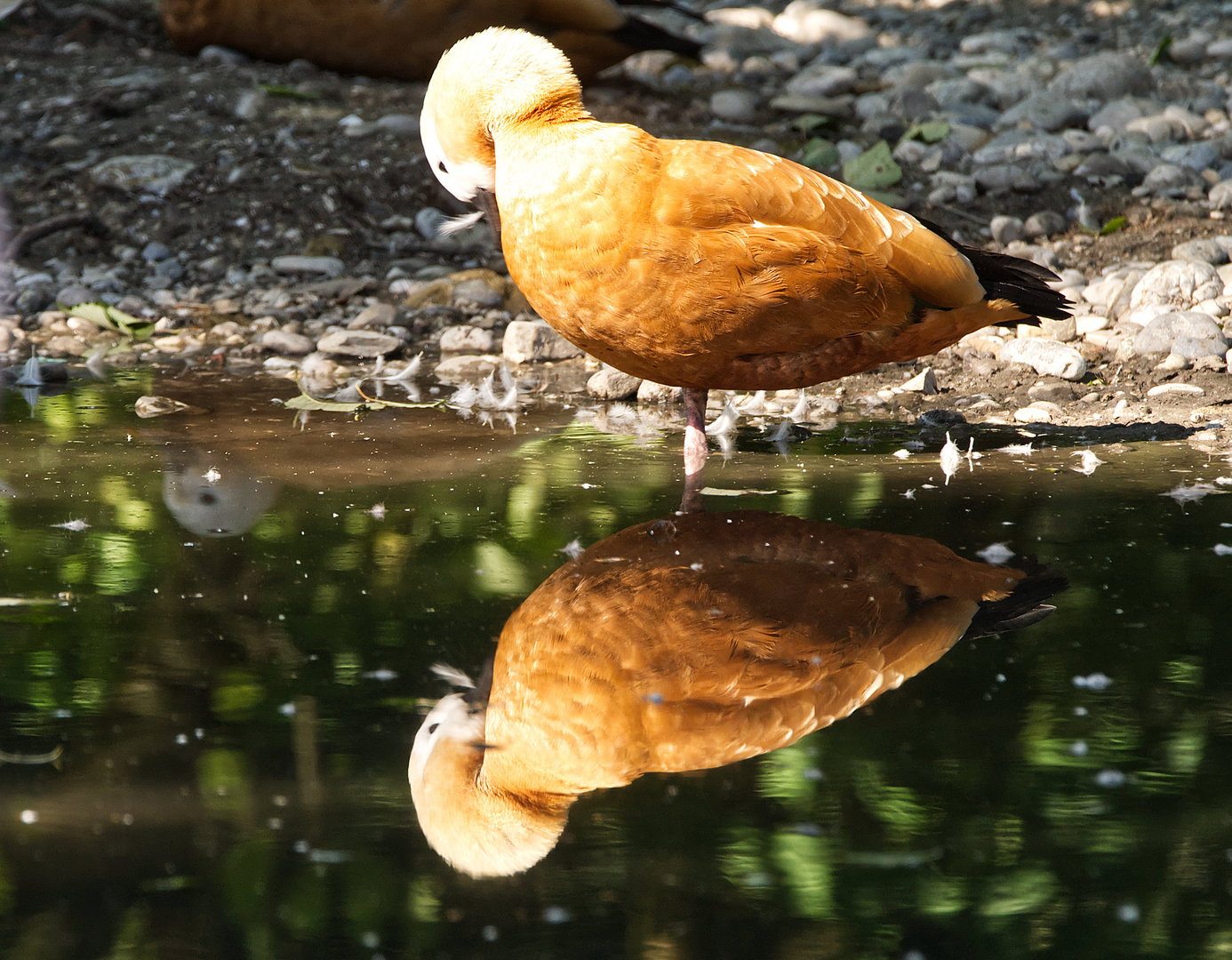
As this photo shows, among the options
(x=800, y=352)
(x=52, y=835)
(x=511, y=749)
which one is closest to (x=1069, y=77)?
(x=800, y=352)

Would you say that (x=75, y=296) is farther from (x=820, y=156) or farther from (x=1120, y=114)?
(x=1120, y=114)

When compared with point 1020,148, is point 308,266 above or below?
below

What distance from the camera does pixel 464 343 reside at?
5688mm

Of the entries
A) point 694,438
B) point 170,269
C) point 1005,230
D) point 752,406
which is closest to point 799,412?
point 752,406

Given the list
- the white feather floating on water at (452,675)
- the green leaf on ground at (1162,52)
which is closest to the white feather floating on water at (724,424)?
the white feather floating on water at (452,675)

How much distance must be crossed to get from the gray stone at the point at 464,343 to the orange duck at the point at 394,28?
10.4 feet

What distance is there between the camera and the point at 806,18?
10500 millimetres

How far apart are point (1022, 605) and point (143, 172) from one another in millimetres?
6182

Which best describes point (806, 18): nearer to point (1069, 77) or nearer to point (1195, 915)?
point (1069, 77)

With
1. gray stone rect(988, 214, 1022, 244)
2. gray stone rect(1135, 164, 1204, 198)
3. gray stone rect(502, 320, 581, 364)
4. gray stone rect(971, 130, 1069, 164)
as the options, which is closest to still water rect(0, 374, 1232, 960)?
gray stone rect(502, 320, 581, 364)

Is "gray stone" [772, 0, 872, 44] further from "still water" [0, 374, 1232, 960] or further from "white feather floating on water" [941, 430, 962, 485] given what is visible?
"still water" [0, 374, 1232, 960]

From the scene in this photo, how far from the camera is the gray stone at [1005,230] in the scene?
6508mm

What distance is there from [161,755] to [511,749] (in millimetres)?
604

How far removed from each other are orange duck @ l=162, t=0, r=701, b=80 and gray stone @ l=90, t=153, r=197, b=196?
151cm
